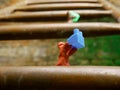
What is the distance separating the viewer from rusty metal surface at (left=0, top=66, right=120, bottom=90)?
2.98ft

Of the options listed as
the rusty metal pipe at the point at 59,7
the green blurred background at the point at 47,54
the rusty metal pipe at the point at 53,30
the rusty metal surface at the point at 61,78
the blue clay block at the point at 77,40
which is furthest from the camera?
the green blurred background at the point at 47,54

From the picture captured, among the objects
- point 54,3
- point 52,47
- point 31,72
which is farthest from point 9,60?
point 31,72

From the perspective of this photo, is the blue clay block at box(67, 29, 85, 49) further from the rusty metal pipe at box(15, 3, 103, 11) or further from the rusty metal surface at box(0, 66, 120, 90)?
the rusty metal pipe at box(15, 3, 103, 11)

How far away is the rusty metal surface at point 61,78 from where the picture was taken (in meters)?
0.91

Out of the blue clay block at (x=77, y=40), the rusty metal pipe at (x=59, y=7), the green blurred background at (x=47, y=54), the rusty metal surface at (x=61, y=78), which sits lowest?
the green blurred background at (x=47, y=54)

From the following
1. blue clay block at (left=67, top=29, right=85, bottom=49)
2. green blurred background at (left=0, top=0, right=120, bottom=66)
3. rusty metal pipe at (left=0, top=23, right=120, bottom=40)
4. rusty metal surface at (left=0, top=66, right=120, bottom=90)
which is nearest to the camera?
rusty metal surface at (left=0, top=66, right=120, bottom=90)

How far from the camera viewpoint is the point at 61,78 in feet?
3.03

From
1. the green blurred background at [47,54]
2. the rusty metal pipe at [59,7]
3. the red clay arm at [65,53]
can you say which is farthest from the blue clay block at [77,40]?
the green blurred background at [47,54]

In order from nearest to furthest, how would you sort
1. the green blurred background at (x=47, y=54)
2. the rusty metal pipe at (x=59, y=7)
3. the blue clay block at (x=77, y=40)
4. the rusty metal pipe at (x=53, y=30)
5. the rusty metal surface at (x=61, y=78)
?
the rusty metal surface at (x=61, y=78) < the blue clay block at (x=77, y=40) < the rusty metal pipe at (x=53, y=30) < the rusty metal pipe at (x=59, y=7) < the green blurred background at (x=47, y=54)

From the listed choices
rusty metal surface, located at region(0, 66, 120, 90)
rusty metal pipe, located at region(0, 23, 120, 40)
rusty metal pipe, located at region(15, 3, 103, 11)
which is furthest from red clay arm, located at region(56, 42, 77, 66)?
rusty metal pipe, located at region(15, 3, 103, 11)

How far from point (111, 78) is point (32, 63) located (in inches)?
57.0

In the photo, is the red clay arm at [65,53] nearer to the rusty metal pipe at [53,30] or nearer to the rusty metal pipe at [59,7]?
the rusty metal pipe at [53,30]

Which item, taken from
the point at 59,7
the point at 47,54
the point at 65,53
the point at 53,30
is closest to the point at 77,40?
the point at 65,53

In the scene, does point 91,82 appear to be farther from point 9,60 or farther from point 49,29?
point 9,60
